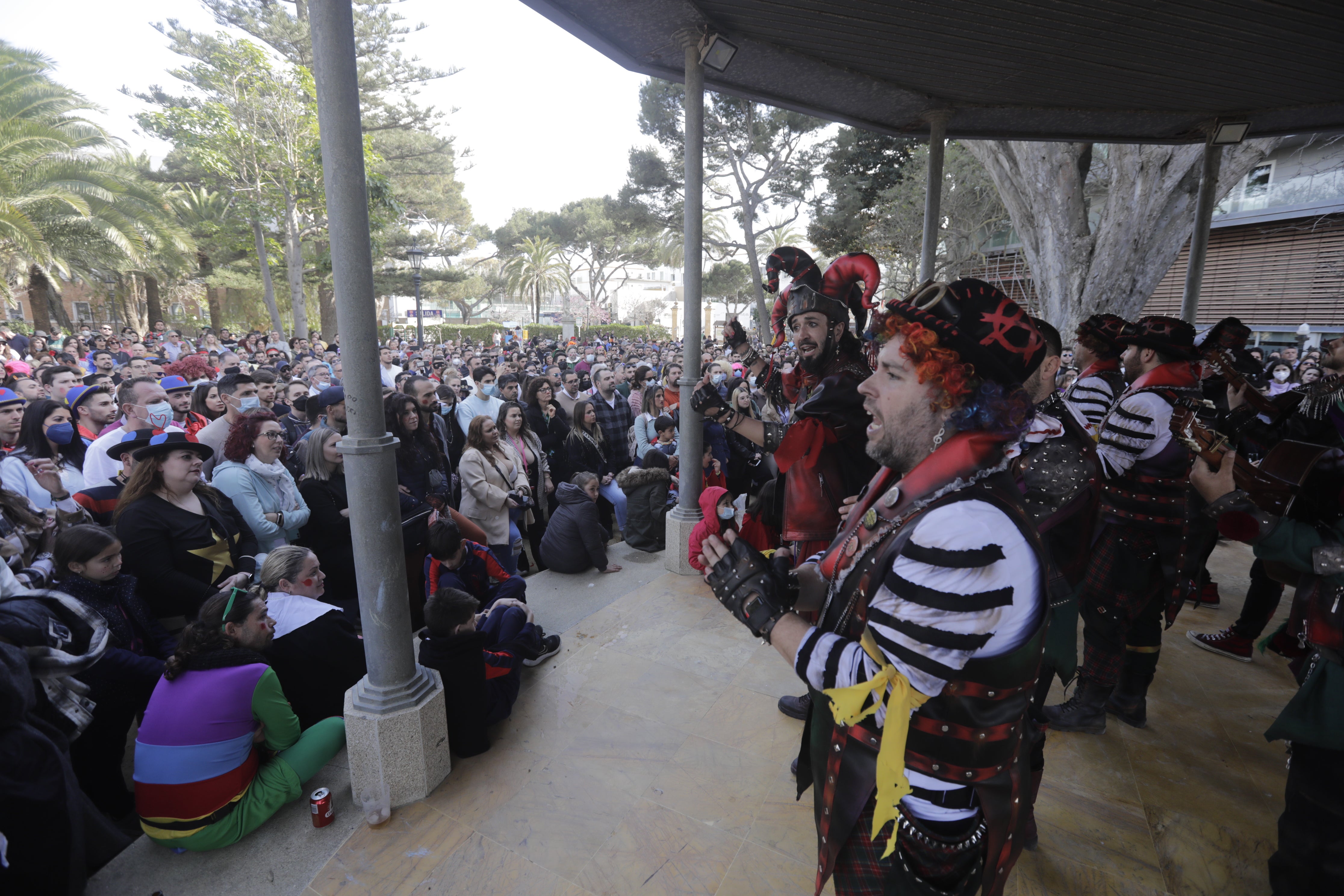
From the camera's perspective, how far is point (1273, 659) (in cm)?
420

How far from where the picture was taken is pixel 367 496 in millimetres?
2514

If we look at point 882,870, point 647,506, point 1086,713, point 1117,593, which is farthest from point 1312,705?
point 647,506

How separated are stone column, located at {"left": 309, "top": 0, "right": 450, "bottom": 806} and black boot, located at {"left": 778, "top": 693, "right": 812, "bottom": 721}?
1.71 m

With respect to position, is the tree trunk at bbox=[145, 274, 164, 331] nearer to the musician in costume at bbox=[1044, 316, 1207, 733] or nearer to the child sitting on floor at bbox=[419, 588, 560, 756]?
the child sitting on floor at bbox=[419, 588, 560, 756]

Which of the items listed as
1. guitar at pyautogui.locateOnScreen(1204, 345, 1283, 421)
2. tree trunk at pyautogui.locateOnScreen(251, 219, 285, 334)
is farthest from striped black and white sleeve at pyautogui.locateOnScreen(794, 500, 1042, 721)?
tree trunk at pyautogui.locateOnScreen(251, 219, 285, 334)

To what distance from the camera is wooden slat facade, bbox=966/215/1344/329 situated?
1595 cm

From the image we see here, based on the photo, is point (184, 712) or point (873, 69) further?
point (873, 69)

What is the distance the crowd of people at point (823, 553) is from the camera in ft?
4.76

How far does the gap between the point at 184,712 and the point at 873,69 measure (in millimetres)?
5566

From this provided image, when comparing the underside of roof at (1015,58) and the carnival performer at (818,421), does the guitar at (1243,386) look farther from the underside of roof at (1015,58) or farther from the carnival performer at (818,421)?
the carnival performer at (818,421)

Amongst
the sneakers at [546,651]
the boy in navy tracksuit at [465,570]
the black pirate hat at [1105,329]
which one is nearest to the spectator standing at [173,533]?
the boy in navy tracksuit at [465,570]

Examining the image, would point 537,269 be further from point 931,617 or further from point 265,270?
point 931,617

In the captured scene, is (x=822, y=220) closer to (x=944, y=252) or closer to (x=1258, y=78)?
(x=944, y=252)

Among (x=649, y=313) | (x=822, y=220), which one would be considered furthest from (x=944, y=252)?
(x=649, y=313)
